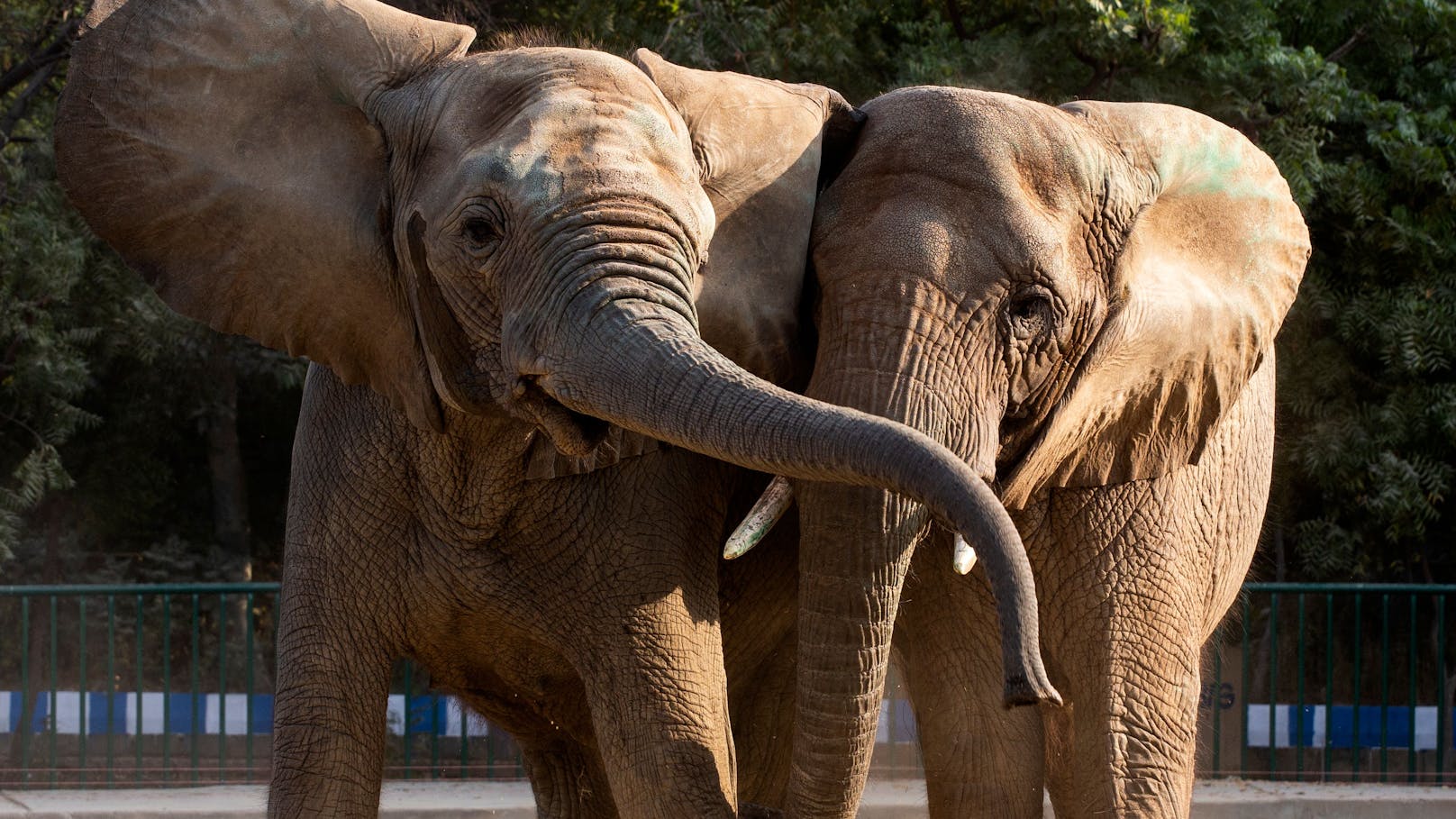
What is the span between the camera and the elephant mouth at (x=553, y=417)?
3.36m

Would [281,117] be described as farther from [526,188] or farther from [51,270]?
[51,270]

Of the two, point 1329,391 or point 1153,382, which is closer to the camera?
point 1153,382

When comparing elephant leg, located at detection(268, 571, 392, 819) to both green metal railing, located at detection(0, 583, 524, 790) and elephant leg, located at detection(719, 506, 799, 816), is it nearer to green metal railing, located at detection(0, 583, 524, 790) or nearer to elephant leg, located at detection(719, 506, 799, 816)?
elephant leg, located at detection(719, 506, 799, 816)

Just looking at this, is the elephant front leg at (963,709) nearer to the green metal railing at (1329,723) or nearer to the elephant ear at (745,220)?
the elephant ear at (745,220)

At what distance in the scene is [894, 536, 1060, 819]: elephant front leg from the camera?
4.30 m

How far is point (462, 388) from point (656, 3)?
20.0 ft

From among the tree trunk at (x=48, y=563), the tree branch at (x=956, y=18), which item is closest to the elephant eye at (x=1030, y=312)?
the tree branch at (x=956, y=18)

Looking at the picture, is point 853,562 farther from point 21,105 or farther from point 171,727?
point 21,105

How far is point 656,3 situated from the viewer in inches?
368

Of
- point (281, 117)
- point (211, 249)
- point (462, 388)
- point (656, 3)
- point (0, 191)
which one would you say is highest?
point (656, 3)

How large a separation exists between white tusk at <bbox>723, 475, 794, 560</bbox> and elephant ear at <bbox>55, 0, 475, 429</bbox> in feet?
2.01

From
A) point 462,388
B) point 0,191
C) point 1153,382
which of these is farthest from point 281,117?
point 0,191

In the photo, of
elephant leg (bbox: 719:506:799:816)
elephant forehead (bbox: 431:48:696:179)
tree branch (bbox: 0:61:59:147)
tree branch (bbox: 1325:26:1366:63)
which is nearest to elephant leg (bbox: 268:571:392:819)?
elephant leg (bbox: 719:506:799:816)

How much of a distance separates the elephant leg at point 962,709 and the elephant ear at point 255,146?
49.0 inches
